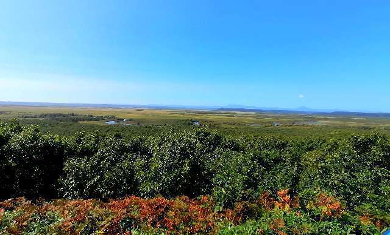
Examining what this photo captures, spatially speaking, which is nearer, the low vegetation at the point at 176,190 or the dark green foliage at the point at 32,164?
the low vegetation at the point at 176,190

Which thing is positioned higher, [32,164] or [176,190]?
[32,164]

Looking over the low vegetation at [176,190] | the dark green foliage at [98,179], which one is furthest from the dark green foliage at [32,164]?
the dark green foliage at [98,179]

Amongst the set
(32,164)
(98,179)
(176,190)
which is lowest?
(176,190)

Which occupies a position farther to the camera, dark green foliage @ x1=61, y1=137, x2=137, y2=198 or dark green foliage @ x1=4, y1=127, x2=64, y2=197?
dark green foliage @ x1=4, y1=127, x2=64, y2=197

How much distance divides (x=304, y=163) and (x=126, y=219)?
59.2 ft

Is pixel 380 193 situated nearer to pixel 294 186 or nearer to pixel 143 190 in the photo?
pixel 294 186

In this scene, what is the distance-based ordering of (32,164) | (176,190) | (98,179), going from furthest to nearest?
(32,164) < (98,179) < (176,190)

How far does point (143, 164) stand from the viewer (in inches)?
615

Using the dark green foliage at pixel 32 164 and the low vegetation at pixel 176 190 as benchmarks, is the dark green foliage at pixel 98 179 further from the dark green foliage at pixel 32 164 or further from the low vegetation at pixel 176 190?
the dark green foliage at pixel 32 164

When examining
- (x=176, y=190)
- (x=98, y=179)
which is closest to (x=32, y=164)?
(x=98, y=179)

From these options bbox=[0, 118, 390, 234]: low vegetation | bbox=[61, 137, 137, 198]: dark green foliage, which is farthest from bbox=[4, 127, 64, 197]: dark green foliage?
bbox=[61, 137, 137, 198]: dark green foliage

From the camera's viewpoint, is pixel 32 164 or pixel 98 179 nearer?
pixel 98 179

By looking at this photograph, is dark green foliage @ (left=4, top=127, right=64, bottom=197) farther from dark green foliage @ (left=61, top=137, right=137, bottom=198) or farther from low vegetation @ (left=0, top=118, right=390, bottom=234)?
dark green foliage @ (left=61, top=137, right=137, bottom=198)

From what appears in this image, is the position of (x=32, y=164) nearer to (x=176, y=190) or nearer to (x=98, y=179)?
(x=98, y=179)
